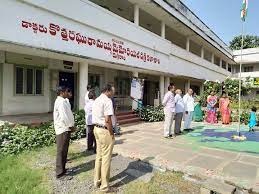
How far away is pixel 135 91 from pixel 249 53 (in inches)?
1074

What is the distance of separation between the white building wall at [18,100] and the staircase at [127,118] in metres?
3.44

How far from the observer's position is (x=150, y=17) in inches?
600

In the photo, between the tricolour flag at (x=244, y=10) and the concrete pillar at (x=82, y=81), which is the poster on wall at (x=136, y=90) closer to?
the concrete pillar at (x=82, y=81)

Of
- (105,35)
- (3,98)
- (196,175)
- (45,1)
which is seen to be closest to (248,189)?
(196,175)

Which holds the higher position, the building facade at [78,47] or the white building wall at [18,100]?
the building facade at [78,47]

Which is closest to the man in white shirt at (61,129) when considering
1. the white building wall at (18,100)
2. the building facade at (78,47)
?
the building facade at (78,47)

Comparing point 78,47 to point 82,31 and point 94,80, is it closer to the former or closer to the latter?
point 82,31

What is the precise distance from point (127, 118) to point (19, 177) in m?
7.63

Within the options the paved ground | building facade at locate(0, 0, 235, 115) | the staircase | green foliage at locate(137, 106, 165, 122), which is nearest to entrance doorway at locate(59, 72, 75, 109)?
building facade at locate(0, 0, 235, 115)

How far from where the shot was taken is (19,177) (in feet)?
15.6

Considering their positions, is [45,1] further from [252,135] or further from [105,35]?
[252,135]

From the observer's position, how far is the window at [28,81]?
1040 centimetres

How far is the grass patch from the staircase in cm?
600

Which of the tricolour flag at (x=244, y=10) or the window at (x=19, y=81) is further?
the window at (x=19, y=81)
